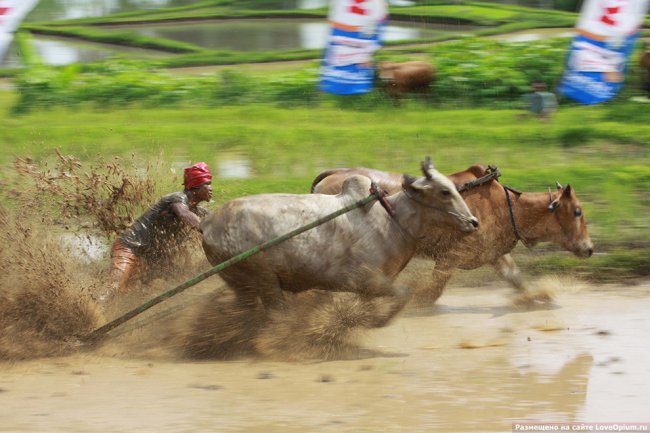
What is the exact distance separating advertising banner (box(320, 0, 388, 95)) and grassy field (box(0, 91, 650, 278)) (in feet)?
1.39

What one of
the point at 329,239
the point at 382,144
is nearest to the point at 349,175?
the point at 329,239

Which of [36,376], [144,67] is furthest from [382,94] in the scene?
[36,376]

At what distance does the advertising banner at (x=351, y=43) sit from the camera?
43.7ft

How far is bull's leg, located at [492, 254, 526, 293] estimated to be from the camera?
7.92m

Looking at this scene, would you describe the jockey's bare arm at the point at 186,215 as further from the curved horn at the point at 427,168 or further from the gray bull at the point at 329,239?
the curved horn at the point at 427,168

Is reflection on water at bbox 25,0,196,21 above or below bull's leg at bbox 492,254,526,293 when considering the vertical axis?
above

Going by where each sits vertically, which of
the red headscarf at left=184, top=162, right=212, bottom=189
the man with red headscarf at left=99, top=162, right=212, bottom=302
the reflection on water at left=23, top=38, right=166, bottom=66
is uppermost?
the red headscarf at left=184, top=162, right=212, bottom=189

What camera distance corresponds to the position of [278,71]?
54.7 feet

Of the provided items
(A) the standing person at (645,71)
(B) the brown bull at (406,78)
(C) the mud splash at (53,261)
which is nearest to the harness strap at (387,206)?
(C) the mud splash at (53,261)

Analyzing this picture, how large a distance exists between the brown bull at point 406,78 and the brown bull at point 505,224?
666cm

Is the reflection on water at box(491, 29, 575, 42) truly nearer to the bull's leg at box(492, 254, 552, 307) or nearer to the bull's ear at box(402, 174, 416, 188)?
the bull's leg at box(492, 254, 552, 307)

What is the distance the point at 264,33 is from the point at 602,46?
9715 millimetres

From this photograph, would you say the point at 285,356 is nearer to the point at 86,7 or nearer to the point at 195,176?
the point at 195,176

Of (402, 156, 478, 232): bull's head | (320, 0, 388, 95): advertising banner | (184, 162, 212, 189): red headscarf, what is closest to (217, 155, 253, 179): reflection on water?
(320, 0, 388, 95): advertising banner
